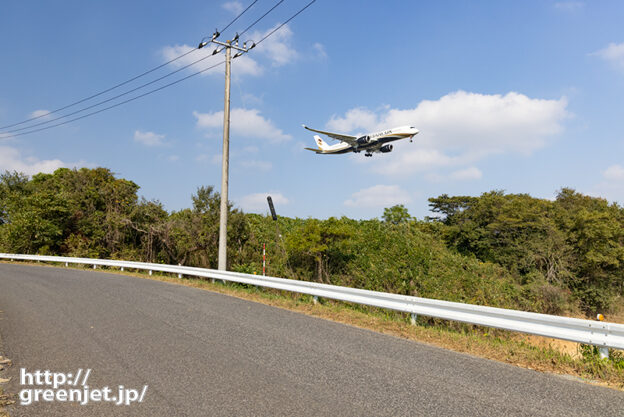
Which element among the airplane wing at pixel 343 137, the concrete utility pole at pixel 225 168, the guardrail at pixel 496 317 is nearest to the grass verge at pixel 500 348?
the guardrail at pixel 496 317

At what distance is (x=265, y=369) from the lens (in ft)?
16.5

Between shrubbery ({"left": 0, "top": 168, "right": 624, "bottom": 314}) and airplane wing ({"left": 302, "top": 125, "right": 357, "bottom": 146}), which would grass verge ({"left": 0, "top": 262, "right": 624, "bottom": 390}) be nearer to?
shrubbery ({"left": 0, "top": 168, "right": 624, "bottom": 314})

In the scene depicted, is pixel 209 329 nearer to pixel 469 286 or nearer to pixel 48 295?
pixel 48 295

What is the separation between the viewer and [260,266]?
1850 cm

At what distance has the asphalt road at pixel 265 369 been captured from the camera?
3.97m

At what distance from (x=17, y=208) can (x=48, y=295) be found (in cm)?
2862

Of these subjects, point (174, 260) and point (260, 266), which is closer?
point (260, 266)

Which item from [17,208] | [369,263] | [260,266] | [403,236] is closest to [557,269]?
[403,236]

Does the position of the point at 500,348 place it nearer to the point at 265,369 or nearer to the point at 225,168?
the point at 265,369

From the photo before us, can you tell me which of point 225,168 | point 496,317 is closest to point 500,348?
point 496,317

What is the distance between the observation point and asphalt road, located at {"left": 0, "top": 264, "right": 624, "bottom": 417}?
3.97 m

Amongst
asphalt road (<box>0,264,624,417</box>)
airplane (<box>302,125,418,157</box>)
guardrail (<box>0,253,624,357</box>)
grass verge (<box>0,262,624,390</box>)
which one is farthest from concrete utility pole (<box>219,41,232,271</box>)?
asphalt road (<box>0,264,624,417</box>)

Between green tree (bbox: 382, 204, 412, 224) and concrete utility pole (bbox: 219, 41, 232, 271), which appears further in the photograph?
green tree (bbox: 382, 204, 412, 224)

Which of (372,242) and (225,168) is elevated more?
(225,168)
